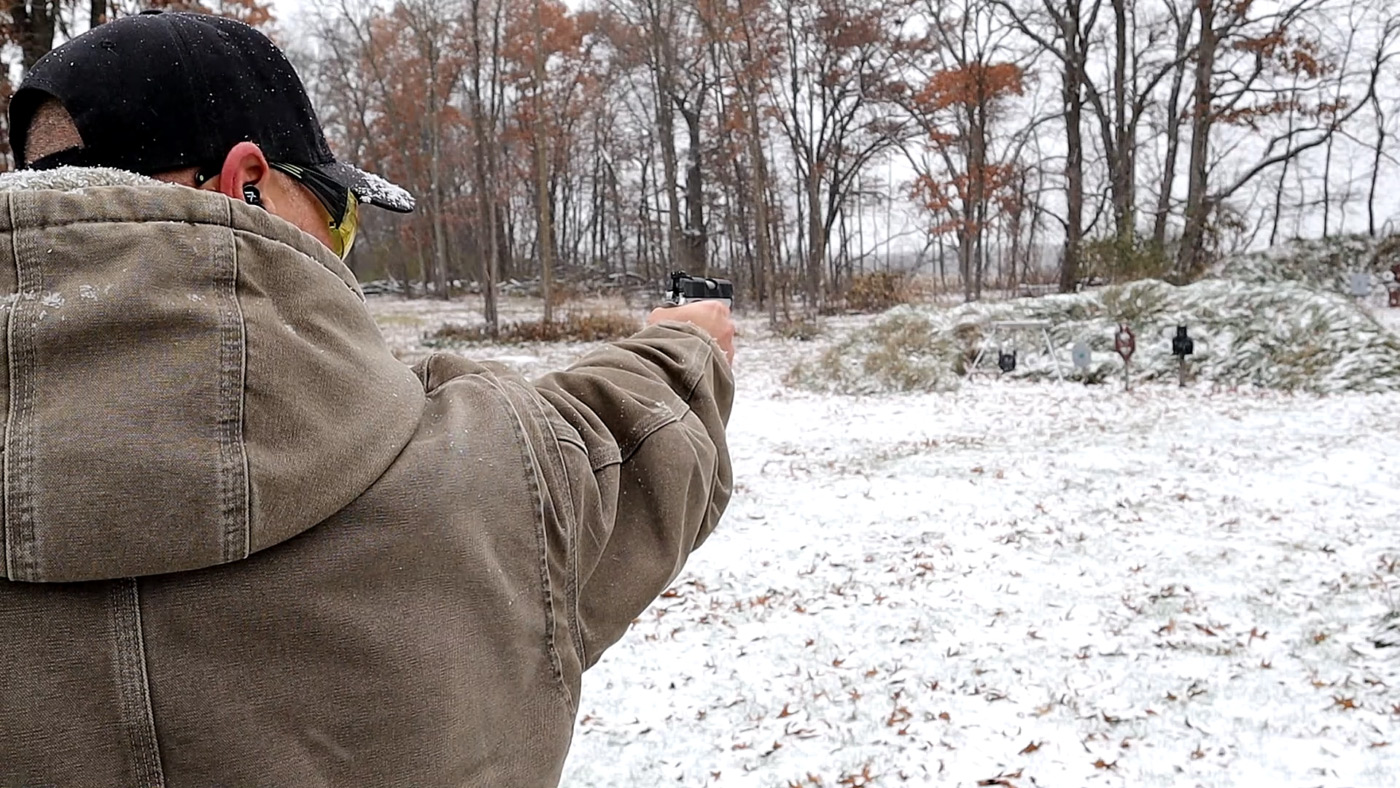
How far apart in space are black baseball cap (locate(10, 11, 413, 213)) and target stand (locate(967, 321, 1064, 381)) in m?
12.9

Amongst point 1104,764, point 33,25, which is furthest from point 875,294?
point 1104,764

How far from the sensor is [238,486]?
62cm

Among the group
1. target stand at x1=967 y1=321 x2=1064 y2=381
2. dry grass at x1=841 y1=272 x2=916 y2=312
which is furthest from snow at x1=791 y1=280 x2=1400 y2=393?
dry grass at x1=841 y1=272 x2=916 y2=312

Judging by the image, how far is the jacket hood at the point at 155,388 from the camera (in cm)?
59

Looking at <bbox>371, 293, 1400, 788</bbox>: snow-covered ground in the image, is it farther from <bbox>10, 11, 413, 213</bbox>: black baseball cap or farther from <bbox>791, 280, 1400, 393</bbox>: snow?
<bbox>791, 280, 1400, 393</bbox>: snow

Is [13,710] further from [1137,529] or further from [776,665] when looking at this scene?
[1137,529]

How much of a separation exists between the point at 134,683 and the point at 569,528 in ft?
1.20

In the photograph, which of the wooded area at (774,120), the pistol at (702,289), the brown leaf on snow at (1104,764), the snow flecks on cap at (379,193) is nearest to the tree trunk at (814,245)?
the wooded area at (774,120)

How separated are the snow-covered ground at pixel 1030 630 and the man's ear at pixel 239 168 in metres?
3.02

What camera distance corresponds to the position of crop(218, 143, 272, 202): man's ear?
84cm

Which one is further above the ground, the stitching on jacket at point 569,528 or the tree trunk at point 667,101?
the tree trunk at point 667,101

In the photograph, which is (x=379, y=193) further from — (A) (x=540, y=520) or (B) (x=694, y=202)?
(B) (x=694, y=202)

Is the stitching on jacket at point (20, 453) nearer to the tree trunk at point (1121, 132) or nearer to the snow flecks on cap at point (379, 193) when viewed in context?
the snow flecks on cap at point (379, 193)

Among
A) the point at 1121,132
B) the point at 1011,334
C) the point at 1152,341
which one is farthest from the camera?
the point at 1121,132
